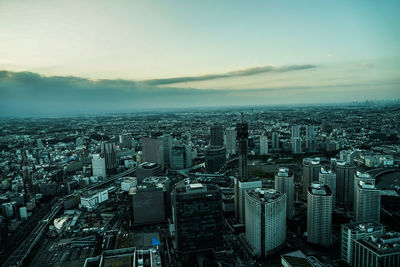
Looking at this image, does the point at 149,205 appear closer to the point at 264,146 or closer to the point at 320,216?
the point at 320,216

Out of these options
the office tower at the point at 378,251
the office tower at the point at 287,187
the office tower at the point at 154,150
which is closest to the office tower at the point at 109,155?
the office tower at the point at 154,150

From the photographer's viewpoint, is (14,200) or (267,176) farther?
(267,176)

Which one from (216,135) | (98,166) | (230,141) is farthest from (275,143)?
(98,166)

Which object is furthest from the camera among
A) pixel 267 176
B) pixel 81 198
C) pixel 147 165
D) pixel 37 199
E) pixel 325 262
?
pixel 267 176

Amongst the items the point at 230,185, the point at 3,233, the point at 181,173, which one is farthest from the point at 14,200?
the point at 230,185

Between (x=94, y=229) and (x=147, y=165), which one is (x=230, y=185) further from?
(x=94, y=229)

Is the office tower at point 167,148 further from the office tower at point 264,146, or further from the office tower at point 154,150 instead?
the office tower at point 264,146

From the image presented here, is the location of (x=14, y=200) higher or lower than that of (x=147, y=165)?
lower
